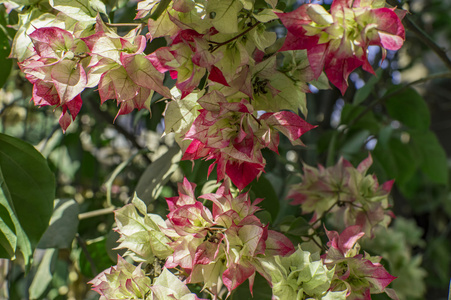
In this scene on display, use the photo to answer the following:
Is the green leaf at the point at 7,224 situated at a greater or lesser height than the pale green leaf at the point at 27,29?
lesser

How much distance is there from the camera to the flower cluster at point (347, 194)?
1.56 feet

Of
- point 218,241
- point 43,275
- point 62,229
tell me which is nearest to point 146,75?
point 218,241

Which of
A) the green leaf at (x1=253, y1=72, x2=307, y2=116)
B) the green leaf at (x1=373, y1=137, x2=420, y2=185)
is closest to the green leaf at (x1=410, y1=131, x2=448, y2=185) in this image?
the green leaf at (x1=373, y1=137, x2=420, y2=185)

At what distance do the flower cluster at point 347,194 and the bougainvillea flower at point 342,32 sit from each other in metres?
0.23

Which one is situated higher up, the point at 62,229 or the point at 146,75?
the point at 146,75

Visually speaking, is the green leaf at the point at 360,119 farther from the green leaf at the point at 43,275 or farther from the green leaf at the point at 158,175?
the green leaf at the point at 43,275

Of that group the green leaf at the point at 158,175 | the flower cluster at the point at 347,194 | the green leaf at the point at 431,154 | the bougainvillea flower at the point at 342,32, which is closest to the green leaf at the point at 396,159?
the green leaf at the point at 431,154

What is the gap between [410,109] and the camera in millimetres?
695

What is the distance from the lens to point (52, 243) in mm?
484

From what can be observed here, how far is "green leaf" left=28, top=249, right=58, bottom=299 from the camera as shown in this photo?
58 cm

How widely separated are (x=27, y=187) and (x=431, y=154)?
65 centimetres

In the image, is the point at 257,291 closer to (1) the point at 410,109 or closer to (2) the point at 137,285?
(2) the point at 137,285

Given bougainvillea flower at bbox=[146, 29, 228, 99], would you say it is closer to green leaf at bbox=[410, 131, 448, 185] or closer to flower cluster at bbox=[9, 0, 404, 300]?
flower cluster at bbox=[9, 0, 404, 300]

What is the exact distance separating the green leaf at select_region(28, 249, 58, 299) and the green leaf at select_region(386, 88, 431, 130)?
1.79ft
